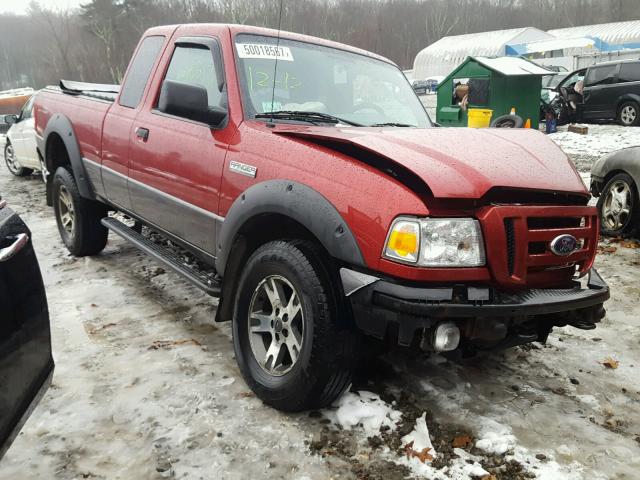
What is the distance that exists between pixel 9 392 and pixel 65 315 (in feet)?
8.11

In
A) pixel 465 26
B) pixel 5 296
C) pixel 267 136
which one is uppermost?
pixel 465 26

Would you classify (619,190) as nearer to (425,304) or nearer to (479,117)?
(425,304)

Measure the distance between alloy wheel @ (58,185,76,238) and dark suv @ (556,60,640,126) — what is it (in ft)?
54.3

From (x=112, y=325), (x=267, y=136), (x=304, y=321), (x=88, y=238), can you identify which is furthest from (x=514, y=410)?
(x=88, y=238)

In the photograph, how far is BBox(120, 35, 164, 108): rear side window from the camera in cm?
414

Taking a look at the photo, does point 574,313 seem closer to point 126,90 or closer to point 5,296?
point 5,296

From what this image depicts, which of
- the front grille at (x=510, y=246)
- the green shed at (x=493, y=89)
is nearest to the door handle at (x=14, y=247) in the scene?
the front grille at (x=510, y=246)

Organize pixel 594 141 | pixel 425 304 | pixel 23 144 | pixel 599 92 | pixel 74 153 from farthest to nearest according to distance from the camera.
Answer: pixel 599 92 → pixel 594 141 → pixel 23 144 → pixel 74 153 → pixel 425 304

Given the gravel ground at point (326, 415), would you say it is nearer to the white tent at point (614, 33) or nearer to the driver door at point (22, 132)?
the driver door at point (22, 132)

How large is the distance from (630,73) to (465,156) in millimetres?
17334

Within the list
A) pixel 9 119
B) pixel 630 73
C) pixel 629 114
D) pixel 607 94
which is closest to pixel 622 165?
pixel 9 119

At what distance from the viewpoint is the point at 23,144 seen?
10109 millimetres

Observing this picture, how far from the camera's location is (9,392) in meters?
1.74

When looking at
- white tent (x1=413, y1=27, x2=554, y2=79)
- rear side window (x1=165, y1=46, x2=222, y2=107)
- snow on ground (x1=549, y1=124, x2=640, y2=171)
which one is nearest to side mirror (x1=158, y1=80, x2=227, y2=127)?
rear side window (x1=165, y1=46, x2=222, y2=107)
